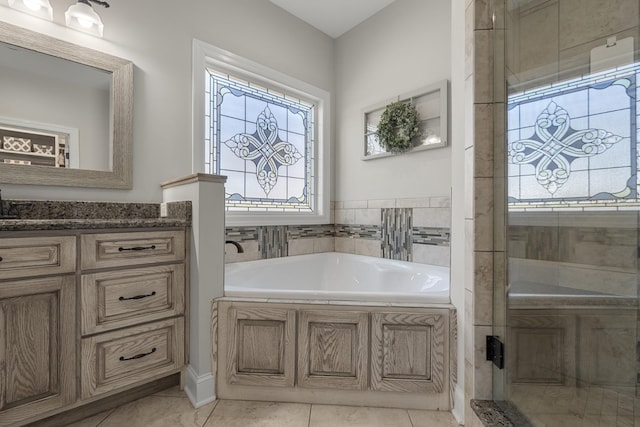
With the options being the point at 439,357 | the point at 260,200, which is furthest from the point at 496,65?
the point at 260,200

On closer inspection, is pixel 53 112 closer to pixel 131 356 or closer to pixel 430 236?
pixel 131 356

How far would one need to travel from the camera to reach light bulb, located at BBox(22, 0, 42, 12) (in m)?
1.44

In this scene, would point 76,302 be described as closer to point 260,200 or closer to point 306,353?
point 306,353

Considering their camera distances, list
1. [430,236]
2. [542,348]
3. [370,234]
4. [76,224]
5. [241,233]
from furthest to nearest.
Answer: [370,234] → [241,233] → [430,236] → [76,224] → [542,348]

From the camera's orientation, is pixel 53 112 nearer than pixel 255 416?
No

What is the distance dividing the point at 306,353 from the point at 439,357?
0.63 meters

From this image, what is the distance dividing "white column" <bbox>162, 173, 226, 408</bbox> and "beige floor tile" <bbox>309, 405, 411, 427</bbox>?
551 millimetres

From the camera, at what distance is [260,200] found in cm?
246

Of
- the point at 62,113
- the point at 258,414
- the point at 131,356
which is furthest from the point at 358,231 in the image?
the point at 62,113

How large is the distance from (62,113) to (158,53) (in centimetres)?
68

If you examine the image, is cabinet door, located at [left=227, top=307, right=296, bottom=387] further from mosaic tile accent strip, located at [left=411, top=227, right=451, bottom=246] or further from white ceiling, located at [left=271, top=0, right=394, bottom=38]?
white ceiling, located at [left=271, top=0, right=394, bottom=38]

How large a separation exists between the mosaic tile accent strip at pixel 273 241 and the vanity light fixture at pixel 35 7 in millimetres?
1725

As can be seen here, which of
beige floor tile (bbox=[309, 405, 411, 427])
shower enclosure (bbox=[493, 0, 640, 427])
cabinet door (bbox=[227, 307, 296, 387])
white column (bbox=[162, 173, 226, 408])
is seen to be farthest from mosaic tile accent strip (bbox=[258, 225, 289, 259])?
shower enclosure (bbox=[493, 0, 640, 427])

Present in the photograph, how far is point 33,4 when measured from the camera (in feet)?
4.78
